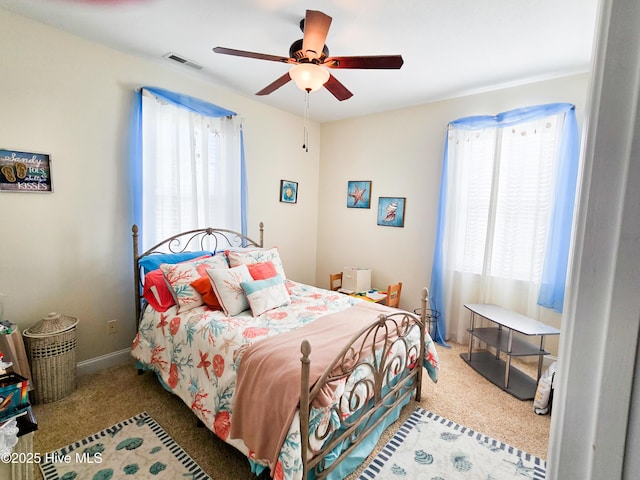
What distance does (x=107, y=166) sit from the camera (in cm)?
265

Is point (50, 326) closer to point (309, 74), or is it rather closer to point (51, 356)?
point (51, 356)

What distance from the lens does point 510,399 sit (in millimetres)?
2494

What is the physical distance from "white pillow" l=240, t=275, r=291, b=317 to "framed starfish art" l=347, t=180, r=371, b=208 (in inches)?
79.4

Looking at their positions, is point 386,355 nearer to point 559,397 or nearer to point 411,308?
point 559,397

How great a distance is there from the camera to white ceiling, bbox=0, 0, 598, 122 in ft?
A: 6.48

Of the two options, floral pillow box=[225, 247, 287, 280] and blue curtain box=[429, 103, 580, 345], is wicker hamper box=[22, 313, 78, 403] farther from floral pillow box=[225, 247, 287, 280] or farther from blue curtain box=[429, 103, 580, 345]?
blue curtain box=[429, 103, 580, 345]

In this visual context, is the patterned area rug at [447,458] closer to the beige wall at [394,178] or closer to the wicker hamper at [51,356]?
the beige wall at [394,178]

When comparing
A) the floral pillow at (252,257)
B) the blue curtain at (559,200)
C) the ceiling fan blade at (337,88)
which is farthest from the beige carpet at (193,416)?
the ceiling fan blade at (337,88)

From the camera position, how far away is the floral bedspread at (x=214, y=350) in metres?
1.74

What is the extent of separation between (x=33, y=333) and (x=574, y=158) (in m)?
4.55

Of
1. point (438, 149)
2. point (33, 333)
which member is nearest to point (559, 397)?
point (33, 333)

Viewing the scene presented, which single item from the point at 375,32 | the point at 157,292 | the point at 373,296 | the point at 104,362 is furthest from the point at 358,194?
the point at 104,362

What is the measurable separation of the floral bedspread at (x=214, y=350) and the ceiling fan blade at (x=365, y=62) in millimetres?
1757

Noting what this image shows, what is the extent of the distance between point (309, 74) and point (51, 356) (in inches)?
107
